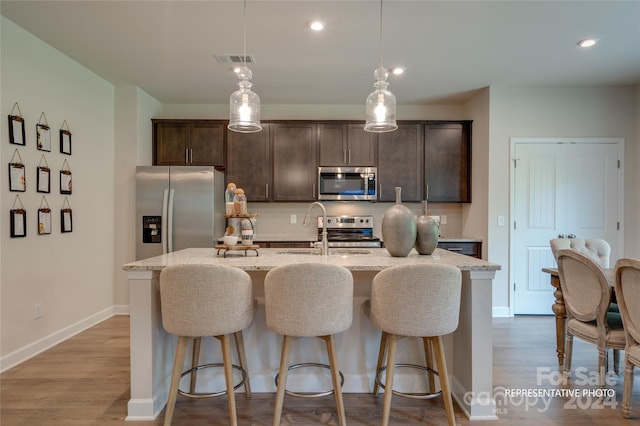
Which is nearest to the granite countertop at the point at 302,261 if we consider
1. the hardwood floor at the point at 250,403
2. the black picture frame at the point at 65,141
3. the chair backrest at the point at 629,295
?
the chair backrest at the point at 629,295

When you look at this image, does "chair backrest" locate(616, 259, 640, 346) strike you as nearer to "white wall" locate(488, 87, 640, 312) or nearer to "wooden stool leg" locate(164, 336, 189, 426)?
"white wall" locate(488, 87, 640, 312)

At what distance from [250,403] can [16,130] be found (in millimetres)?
2794

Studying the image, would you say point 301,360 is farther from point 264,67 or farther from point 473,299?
point 264,67

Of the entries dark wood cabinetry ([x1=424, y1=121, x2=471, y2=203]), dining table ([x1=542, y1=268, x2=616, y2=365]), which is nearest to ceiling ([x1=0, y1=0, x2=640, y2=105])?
dark wood cabinetry ([x1=424, y1=121, x2=471, y2=203])

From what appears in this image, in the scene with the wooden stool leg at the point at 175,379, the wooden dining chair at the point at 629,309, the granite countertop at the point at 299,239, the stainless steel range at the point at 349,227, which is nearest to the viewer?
the wooden stool leg at the point at 175,379

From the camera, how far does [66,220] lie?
136 inches

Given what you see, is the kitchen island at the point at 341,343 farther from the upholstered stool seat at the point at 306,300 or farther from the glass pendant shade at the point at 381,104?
the glass pendant shade at the point at 381,104

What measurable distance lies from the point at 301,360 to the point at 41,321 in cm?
246

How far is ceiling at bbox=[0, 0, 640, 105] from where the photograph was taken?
2.62 meters

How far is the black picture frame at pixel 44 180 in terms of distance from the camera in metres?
3.11

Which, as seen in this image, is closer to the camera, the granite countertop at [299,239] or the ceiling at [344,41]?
the ceiling at [344,41]

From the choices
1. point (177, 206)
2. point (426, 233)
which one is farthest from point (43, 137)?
point (426, 233)

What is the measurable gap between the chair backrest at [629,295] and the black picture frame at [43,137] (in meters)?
4.38

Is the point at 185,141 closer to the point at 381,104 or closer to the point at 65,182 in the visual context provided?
the point at 65,182
